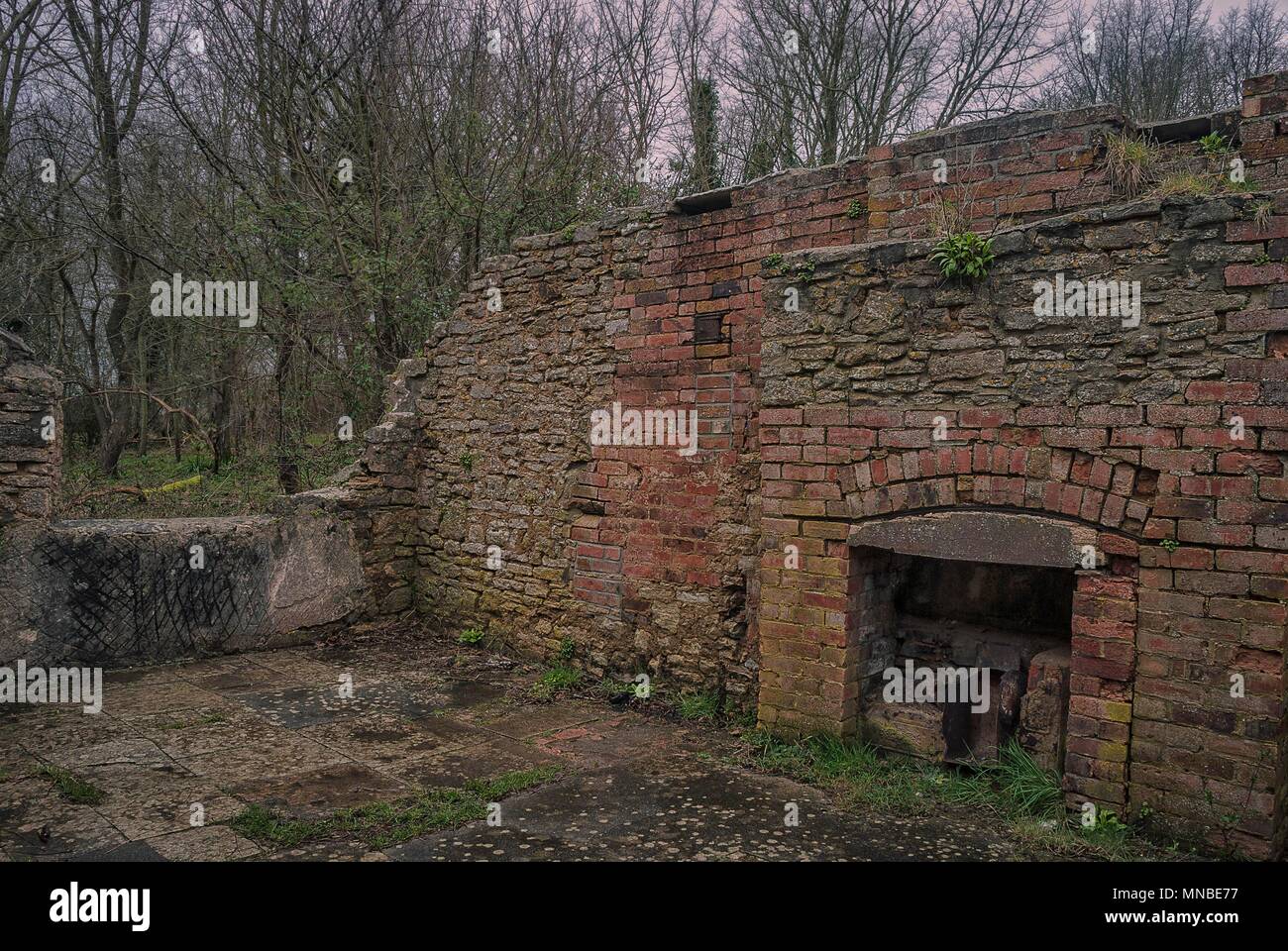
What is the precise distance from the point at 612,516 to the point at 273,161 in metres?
7.03

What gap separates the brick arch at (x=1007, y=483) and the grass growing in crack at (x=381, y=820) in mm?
2357

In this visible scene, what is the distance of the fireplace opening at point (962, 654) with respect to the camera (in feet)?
14.0

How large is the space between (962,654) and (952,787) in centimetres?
70

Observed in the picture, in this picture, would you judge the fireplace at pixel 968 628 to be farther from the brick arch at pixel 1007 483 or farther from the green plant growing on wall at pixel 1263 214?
the green plant growing on wall at pixel 1263 214

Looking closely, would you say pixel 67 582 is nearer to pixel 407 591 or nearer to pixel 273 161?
pixel 407 591

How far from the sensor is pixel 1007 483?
4.11 meters

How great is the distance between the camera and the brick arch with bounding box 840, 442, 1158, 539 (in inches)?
150
